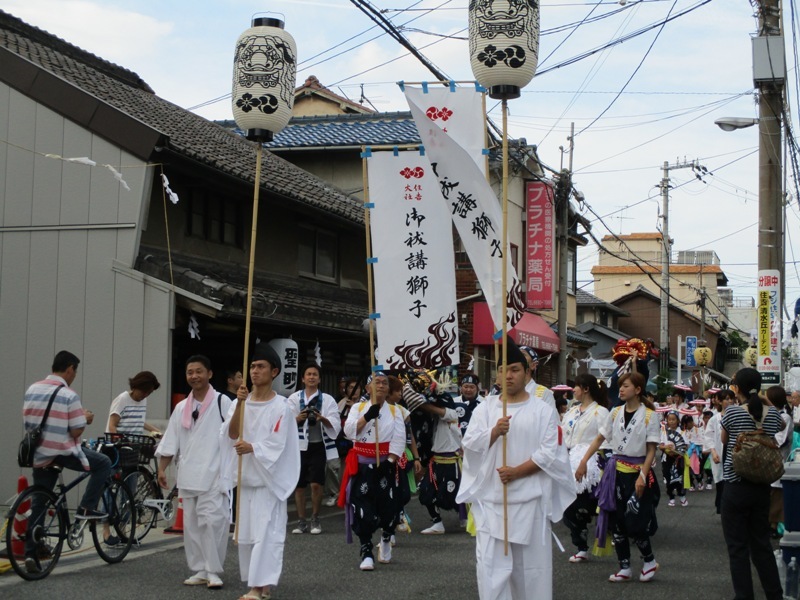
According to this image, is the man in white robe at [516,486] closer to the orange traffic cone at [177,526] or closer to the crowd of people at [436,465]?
the crowd of people at [436,465]

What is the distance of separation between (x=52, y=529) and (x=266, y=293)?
7.95 metres

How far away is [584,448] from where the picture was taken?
10703 millimetres

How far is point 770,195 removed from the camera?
13586 millimetres

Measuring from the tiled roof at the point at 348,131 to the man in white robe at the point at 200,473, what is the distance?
17.4 meters

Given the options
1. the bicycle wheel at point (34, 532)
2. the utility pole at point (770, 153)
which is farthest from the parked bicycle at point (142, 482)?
the utility pole at point (770, 153)

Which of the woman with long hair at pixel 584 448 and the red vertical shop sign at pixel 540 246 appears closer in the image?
the woman with long hair at pixel 584 448

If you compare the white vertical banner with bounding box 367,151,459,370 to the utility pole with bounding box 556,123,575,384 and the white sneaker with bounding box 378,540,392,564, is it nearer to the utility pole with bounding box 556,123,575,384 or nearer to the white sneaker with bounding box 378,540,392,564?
the white sneaker with bounding box 378,540,392,564

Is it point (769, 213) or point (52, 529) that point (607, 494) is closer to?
point (52, 529)

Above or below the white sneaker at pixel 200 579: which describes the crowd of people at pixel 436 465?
above

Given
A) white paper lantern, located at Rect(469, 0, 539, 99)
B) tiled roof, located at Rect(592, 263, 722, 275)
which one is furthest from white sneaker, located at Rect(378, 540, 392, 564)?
tiled roof, located at Rect(592, 263, 722, 275)

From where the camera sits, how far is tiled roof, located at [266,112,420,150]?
26.4 meters

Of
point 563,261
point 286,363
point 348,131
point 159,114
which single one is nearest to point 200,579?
point 286,363

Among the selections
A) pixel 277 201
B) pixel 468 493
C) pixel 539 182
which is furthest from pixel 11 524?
pixel 539 182

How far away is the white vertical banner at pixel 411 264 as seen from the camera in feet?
Result: 31.4
